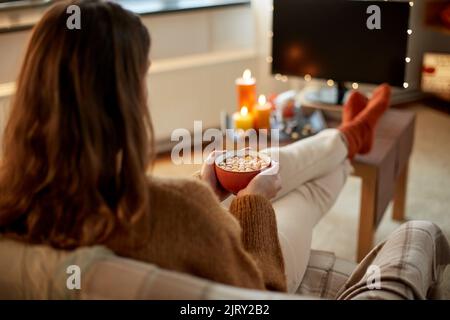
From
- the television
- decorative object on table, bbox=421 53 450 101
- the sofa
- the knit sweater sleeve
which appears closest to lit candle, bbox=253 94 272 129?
the television

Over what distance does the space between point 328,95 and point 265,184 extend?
1184 millimetres

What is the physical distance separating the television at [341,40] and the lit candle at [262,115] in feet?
1.29

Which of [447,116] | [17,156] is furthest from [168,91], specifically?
[17,156]

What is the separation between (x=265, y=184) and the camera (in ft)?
4.19

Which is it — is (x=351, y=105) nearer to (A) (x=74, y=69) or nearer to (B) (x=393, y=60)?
(B) (x=393, y=60)

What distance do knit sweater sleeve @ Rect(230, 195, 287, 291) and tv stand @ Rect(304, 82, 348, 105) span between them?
1.25 metres

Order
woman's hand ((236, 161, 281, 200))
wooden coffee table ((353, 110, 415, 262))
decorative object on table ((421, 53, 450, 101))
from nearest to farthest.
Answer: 1. woman's hand ((236, 161, 281, 200))
2. wooden coffee table ((353, 110, 415, 262))
3. decorative object on table ((421, 53, 450, 101))

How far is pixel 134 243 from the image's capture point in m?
0.83

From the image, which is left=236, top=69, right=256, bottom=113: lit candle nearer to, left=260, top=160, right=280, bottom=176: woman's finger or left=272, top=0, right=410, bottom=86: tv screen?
left=272, top=0, right=410, bottom=86: tv screen

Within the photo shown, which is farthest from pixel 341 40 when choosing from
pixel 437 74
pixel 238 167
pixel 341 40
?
pixel 437 74

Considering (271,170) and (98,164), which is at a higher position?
(98,164)

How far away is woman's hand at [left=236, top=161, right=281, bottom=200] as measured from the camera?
4.12 ft

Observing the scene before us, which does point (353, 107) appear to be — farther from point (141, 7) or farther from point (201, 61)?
point (141, 7)

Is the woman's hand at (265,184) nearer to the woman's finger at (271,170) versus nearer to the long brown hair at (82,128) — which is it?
the woman's finger at (271,170)
